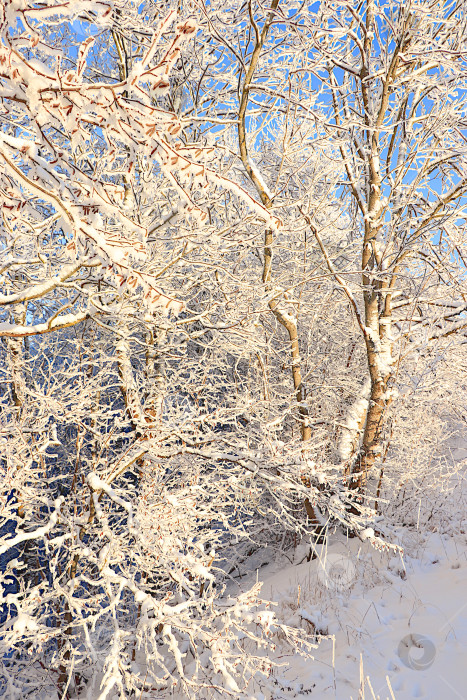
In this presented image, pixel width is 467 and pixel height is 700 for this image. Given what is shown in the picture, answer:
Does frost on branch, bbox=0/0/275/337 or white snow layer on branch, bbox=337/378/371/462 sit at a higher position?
frost on branch, bbox=0/0/275/337

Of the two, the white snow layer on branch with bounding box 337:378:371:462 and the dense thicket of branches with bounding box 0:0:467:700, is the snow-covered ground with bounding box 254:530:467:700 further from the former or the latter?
the white snow layer on branch with bounding box 337:378:371:462

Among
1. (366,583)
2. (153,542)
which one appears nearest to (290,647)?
(366,583)

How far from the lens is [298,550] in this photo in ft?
21.7

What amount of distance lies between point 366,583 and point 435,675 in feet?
5.08

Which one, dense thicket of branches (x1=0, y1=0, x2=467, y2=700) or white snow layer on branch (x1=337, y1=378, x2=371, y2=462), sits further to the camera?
white snow layer on branch (x1=337, y1=378, x2=371, y2=462)

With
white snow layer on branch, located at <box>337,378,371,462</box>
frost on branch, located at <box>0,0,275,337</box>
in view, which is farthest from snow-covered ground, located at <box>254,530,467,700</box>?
frost on branch, located at <box>0,0,275,337</box>

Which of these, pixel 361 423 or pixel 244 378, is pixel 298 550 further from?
pixel 244 378

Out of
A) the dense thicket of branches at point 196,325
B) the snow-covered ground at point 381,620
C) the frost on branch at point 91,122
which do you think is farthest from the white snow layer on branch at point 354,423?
the frost on branch at point 91,122

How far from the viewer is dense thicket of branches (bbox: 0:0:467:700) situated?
283cm

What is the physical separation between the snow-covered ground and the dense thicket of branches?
0.35 m

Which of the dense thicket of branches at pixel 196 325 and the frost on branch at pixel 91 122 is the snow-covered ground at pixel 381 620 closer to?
the dense thicket of branches at pixel 196 325

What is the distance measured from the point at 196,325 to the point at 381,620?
5.62 meters

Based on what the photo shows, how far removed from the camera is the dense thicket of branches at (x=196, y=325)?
9.29 feet

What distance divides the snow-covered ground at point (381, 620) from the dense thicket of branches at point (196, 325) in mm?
346
